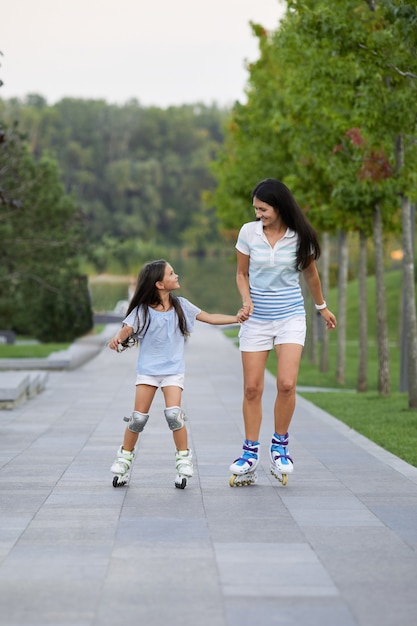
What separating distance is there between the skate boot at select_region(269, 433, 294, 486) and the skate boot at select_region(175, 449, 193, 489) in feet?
1.80

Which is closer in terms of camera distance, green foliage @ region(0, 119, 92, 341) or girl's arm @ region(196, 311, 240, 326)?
girl's arm @ region(196, 311, 240, 326)

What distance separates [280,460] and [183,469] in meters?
0.65

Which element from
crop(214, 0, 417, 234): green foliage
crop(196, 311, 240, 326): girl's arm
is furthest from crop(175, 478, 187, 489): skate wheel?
crop(214, 0, 417, 234): green foliage

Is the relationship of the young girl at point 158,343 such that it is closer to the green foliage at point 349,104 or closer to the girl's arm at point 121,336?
the girl's arm at point 121,336

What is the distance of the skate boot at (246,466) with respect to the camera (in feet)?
25.2

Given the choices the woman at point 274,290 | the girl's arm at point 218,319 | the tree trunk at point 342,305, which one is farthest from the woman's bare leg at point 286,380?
the tree trunk at point 342,305

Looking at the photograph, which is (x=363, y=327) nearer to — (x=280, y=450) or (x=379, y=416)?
(x=379, y=416)

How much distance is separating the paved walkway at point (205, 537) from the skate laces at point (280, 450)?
179mm

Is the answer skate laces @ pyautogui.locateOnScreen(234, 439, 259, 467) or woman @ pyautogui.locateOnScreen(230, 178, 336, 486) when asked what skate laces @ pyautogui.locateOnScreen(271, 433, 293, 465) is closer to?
woman @ pyautogui.locateOnScreen(230, 178, 336, 486)

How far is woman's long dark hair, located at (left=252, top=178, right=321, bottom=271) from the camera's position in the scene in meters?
7.57

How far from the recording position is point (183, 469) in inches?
303

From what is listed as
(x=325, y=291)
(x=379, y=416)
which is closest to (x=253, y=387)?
(x=379, y=416)

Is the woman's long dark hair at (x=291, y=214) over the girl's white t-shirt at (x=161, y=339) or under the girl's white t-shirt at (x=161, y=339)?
over

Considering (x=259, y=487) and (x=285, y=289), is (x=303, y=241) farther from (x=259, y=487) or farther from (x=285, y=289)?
(x=259, y=487)
